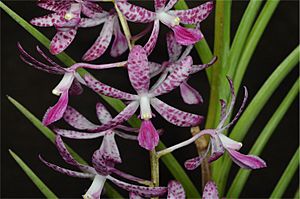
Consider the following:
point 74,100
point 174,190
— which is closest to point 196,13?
point 174,190

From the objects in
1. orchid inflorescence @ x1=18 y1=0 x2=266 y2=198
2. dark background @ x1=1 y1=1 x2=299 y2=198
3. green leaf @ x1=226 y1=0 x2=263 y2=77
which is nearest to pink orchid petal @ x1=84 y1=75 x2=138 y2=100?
orchid inflorescence @ x1=18 y1=0 x2=266 y2=198

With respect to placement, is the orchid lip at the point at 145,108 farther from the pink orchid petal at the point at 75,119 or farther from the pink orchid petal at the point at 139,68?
the pink orchid petal at the point at 75,119

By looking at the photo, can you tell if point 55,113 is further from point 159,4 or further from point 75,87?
point 159,4

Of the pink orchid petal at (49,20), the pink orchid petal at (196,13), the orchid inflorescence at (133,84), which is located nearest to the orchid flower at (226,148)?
the orchid inflorescence at (133,84)

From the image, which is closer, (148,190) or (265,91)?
(148,190)

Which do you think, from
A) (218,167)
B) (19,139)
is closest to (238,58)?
(218,167)

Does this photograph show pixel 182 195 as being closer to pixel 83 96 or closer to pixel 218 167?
pixel 218 167
